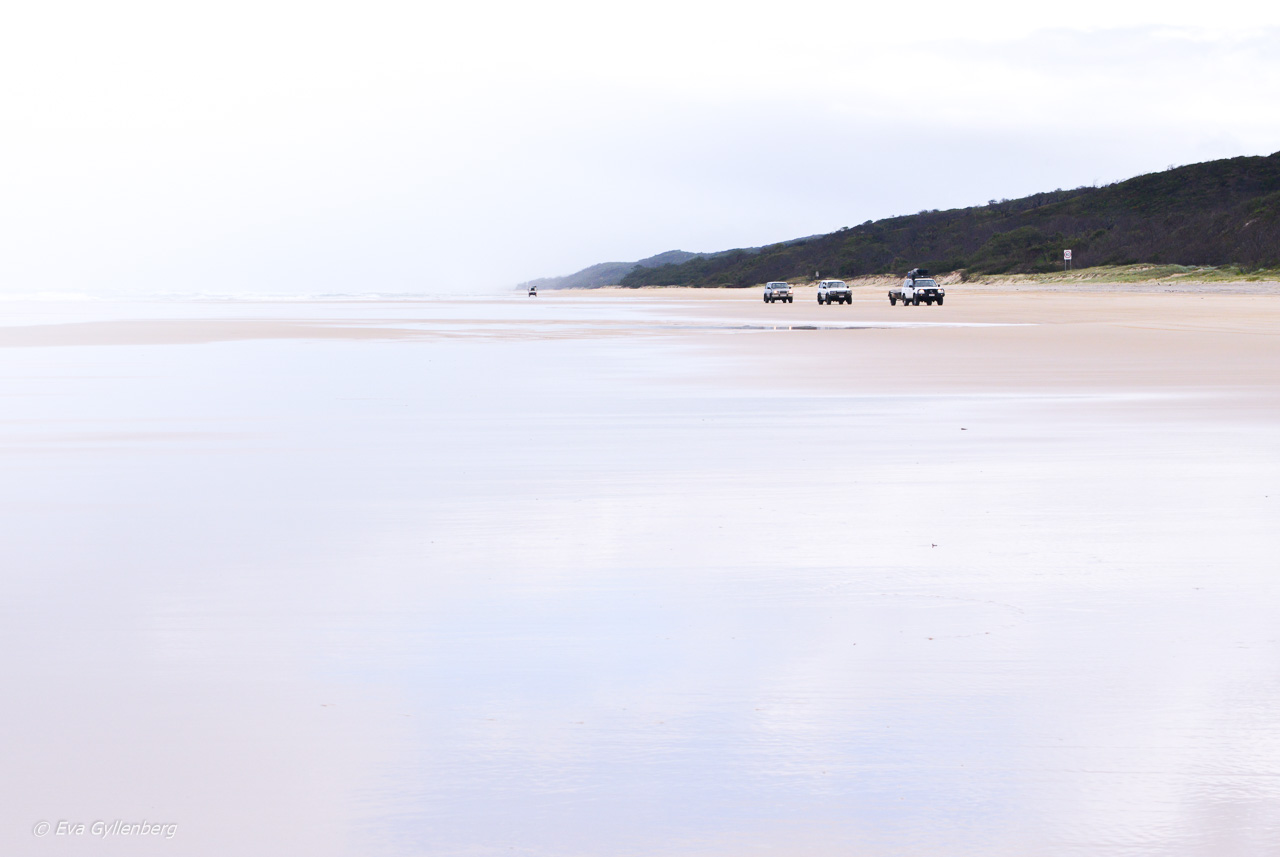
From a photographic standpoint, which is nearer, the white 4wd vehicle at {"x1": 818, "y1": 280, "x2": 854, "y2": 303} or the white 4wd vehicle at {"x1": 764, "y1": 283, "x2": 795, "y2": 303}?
the white 4wd vehicle at {"x1": 818, "y1": 280, "x2": 854, "y2": 303}

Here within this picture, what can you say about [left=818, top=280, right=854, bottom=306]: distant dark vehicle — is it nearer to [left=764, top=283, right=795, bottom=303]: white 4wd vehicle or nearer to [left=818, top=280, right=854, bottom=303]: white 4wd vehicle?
[left=818, top=280, right=854, bottom=303]: white 4wd vehicle

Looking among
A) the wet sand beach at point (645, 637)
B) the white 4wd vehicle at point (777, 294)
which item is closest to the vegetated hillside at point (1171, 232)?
the white 4wd vehicle at point (777, 294)

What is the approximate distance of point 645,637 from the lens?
6656mm

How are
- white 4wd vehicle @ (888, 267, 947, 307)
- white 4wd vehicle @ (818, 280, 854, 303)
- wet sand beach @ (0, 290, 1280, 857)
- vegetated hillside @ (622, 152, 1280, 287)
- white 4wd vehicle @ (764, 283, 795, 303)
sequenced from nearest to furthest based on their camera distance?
wet sand beach @ (0, 290, 1280, 857) → white 4wd vehicle @ (888, 267, 947, 307) → white 4wd vehicle @ (818, 280, 854, 303) → white 4wd vehicle @ (764, 283, 795, 303) → vegetated hillside @ (622, 152, 1280, 287)

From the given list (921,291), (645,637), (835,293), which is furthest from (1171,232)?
(645,637)

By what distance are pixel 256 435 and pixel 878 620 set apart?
10.0m

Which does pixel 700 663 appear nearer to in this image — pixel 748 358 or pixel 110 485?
pixel 110 485

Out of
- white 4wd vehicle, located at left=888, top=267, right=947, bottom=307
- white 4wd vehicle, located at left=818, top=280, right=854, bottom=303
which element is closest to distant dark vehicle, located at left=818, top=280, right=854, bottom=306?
white 4wd vehicle, located at left=818, top=280, right=854, bottom=303

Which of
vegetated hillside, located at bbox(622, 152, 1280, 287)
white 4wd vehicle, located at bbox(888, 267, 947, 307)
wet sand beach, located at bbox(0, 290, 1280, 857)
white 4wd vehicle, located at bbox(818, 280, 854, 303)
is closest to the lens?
wet sand beach, located at bbox(0, 290, 1280, 857)

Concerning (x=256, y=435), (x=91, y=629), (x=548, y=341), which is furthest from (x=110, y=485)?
(x=548, y=341)

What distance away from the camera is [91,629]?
6.84 m

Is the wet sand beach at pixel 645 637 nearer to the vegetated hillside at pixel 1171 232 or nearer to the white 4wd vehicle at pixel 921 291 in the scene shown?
the white 4wd vehicle at pixel 921 291

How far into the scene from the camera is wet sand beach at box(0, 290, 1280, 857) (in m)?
4.49

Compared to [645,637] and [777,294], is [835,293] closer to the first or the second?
[777,294]
